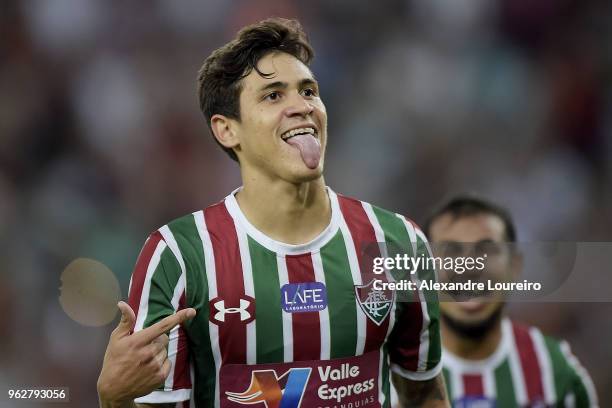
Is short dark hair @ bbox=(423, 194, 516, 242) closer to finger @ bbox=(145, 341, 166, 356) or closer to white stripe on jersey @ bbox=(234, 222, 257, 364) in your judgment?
white stripe on jersey @ bbox=(234, 222, 257, 364)

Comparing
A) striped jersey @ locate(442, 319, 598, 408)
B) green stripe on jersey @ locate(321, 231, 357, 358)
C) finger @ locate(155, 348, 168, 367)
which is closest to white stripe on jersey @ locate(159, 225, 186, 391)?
finger @ locate(155, 348, 168, 367)

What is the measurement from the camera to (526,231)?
16.1ft

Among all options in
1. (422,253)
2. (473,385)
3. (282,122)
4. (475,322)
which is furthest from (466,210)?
(282,122)

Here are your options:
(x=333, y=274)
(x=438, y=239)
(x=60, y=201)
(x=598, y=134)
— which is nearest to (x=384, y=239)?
(x=333, y=274)

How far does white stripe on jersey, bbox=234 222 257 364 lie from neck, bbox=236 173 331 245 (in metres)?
0.05

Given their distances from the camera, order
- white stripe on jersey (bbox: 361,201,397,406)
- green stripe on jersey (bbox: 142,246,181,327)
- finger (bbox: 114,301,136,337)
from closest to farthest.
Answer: finger (bbox: 114,301,136,337) < green stripe on jersey (bbox: 142,246,181,327) < white stripe on jersey (bbox: 361,201,397,406)

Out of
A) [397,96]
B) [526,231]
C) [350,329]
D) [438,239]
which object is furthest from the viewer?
[397,96]

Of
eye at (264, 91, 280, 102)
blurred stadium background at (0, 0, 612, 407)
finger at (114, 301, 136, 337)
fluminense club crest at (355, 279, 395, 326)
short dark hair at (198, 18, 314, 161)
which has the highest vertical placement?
blurred stadium background at (0, 0, 612, 407)

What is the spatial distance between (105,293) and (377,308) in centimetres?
157

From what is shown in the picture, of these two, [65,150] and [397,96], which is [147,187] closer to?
[65,150]

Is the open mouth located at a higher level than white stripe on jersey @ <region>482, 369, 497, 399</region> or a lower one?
higher

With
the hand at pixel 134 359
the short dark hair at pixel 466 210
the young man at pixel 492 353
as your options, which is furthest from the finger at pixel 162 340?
the short dark hair at pixel 466 210

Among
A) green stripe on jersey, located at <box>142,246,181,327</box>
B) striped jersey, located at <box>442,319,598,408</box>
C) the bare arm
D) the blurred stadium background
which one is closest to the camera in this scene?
green stripe on jersey, located at <box>142,246,181,327</box>

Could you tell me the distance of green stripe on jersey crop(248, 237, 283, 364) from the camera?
232 centimetres
